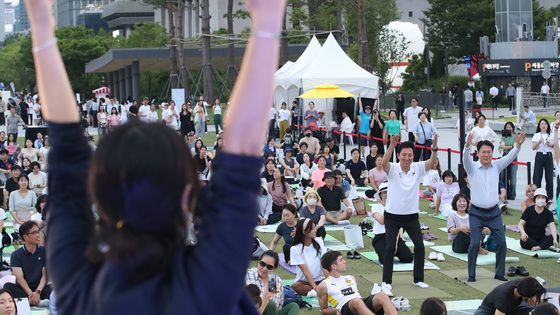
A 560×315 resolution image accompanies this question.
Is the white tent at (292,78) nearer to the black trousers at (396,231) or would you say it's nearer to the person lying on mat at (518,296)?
the black trousers at (396,231)

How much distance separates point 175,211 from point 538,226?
1367 cm

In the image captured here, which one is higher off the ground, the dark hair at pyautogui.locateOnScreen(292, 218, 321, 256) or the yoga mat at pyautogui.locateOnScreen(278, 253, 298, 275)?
the dark hair at pyautogui.locateOnScreen(292, 218, 321, 256)

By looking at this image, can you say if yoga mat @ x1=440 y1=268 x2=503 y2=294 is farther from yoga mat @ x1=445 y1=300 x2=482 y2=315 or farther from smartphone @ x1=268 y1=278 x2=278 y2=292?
smartphone @ x1=268 y1=278 x2=278 y2=292

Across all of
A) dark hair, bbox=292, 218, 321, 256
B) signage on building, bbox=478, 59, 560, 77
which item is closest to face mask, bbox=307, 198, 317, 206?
dark hair, bbox=292, 218, 321, 256

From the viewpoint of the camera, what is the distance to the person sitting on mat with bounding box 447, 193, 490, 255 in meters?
14.7

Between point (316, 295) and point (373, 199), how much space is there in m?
9.00

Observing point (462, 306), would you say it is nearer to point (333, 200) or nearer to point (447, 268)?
point (447, 268)

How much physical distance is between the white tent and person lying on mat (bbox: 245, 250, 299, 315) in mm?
21266

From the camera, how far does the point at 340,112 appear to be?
3312 centimetres

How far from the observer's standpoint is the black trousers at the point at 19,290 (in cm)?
1143

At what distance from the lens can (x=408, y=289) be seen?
12.5m

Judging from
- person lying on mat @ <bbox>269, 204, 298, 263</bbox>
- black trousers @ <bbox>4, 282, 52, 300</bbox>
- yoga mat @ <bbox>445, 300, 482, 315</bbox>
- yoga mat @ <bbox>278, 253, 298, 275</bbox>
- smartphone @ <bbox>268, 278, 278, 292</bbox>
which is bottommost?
yoga mat @ <bbox>445, 300, 482, 315</bbox>

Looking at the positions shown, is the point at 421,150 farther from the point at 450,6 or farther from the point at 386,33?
the point at 450,6

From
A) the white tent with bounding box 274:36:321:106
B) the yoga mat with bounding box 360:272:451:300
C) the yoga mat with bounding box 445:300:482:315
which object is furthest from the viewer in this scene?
the white tent with bounding box 274:36:321:106
